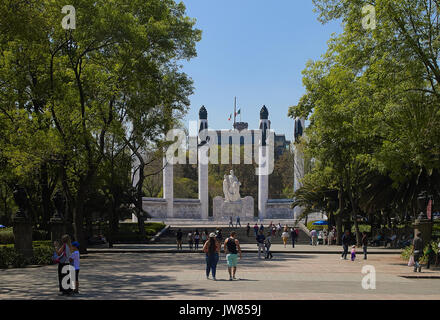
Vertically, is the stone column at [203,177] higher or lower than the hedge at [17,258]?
higher

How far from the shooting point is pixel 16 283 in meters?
15.7

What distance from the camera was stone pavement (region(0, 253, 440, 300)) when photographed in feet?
42.9

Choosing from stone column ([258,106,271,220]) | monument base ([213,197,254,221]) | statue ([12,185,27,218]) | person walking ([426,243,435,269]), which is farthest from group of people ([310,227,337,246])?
stone column ([258,106,271,220])

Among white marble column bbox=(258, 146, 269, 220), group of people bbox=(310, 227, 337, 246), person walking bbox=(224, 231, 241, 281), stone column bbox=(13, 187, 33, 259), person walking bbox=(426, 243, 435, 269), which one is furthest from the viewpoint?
white marble column bbox=(258, 146, 269, 220)

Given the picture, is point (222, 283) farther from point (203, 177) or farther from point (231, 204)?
point (203, 177)

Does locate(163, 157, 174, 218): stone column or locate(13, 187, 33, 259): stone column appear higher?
locate(163, 157, 174, 218): stone column

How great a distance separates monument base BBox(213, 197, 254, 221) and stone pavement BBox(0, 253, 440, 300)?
150 ft

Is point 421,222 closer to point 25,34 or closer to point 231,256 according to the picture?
point 231,256

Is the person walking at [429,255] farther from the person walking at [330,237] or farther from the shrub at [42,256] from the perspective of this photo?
the person walking at [330,237]

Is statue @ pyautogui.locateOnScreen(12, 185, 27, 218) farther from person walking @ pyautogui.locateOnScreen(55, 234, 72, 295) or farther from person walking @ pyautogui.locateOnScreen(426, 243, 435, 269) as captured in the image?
person walking @ pyautogui.locateOnScreen(426, 243, 435, 269)

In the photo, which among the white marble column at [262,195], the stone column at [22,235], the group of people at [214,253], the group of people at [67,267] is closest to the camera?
the group of people at [67,267]

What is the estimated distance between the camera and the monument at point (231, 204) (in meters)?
68.6

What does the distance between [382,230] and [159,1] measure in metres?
24.9

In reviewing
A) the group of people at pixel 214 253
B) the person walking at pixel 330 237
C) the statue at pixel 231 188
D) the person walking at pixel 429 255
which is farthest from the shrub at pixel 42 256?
the statue at pixel 231 188
